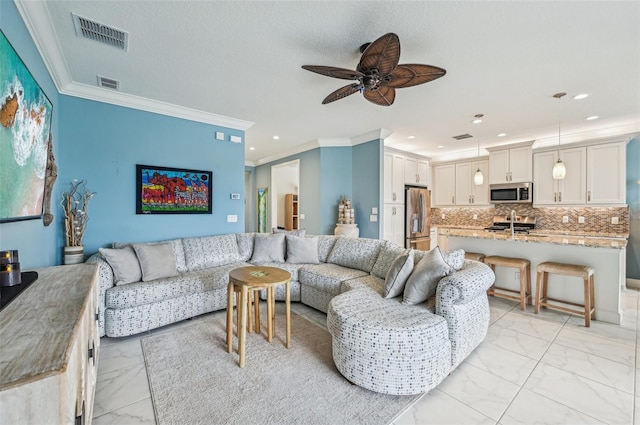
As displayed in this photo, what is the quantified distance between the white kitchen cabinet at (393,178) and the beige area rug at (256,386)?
3.28 meters

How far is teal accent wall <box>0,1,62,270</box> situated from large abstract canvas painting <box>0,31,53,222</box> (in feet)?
0.33

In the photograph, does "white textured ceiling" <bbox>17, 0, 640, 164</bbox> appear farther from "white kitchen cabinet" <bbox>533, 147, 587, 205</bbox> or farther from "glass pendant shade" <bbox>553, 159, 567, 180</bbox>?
"white kitchen cabinet" <bbox>533, 147, 587, 205</bbox>

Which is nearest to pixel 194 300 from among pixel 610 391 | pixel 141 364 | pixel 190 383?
pixel 141 364

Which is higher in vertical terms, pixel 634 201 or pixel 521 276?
pixel 634 201

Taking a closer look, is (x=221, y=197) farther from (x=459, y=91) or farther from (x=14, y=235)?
(x=459, y=91)

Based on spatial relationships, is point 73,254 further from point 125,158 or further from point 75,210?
point 125,158

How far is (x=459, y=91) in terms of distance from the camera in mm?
3127

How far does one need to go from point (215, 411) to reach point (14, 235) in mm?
1751

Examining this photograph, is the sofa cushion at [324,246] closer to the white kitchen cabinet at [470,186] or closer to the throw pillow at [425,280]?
the throw pillow at [425,280]

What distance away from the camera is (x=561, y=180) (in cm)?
481

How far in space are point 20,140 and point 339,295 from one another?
2.49 meters

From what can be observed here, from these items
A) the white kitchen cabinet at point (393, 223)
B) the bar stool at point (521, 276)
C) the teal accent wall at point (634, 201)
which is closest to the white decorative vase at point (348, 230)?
the white kitchen cabinet at point (393, 223)

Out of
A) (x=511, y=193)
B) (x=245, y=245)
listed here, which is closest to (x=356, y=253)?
(x=245, y=245)

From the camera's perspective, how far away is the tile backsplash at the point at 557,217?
4508mm
